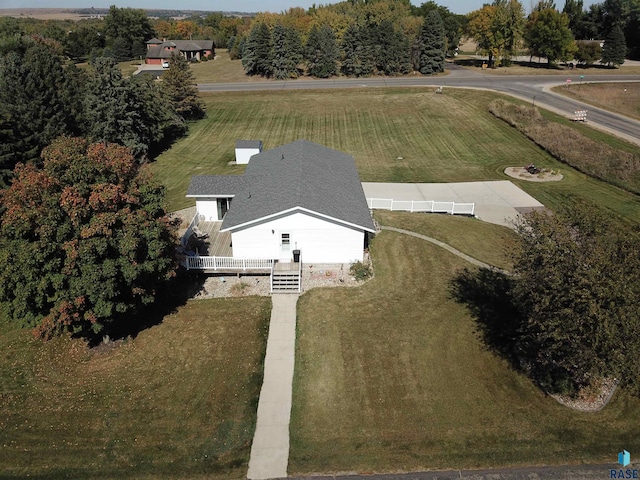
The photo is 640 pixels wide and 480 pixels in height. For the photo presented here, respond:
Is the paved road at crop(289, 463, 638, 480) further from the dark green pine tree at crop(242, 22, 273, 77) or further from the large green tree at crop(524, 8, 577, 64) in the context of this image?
the large green tree at crop(524, 8, 577, 64)

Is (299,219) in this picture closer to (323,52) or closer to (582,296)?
(582,296)

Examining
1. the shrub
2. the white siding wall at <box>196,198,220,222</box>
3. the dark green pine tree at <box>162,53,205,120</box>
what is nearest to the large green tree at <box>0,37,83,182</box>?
the dark green pine tree at <box>162,53,205,120</box>

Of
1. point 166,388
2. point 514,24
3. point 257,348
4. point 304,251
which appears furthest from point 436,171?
point 514,24

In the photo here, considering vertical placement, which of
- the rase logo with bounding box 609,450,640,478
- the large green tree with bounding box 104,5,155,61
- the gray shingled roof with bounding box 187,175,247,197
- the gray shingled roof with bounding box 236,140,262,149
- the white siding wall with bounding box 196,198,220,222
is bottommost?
the rase logo with bounding box 609,450,640,478

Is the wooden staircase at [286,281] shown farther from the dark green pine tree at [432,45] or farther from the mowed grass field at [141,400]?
the dark green pine tree at [432,45]

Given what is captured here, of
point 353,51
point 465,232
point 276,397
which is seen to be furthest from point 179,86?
point 276,397
